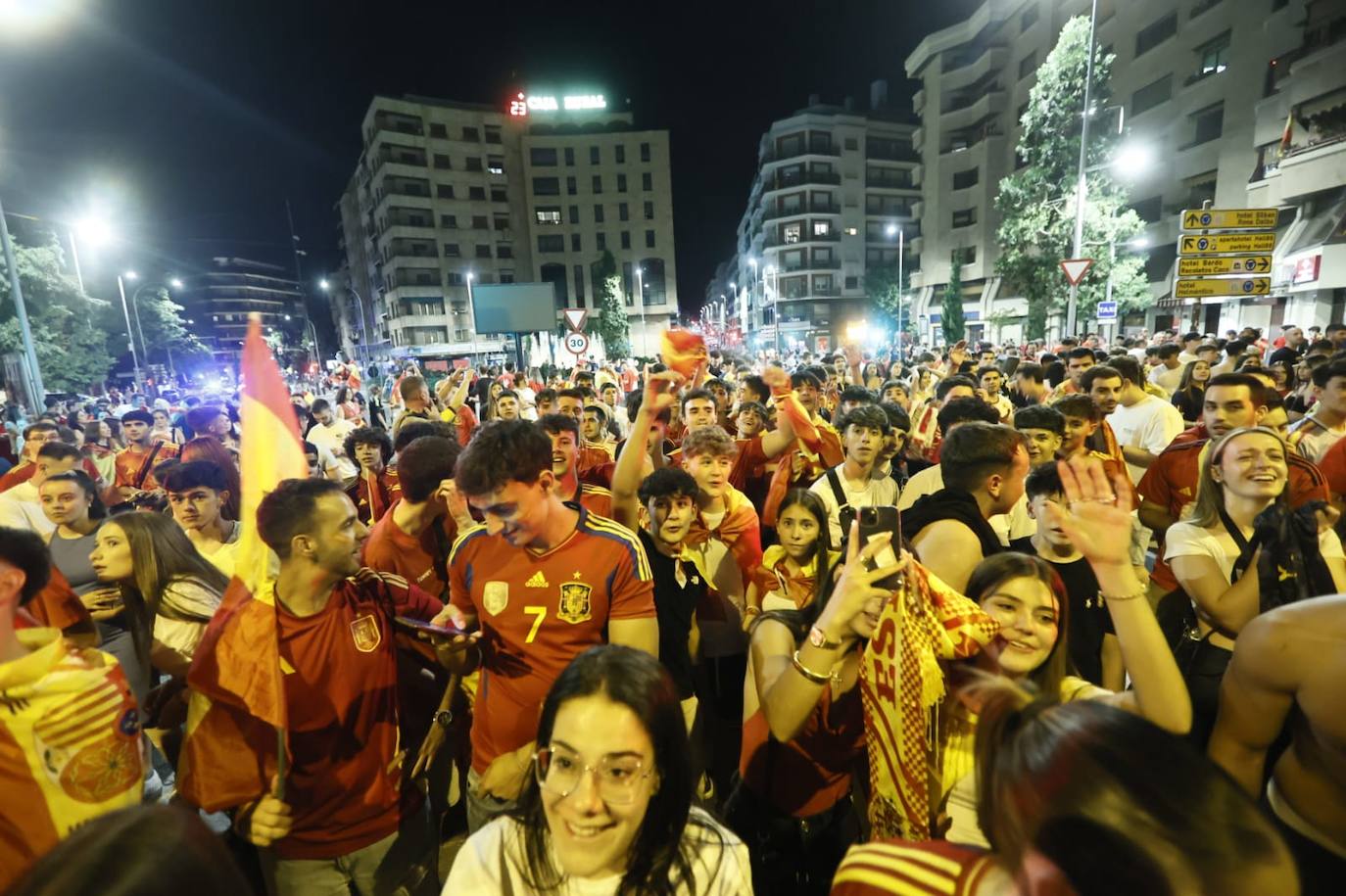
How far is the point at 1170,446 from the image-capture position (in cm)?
448

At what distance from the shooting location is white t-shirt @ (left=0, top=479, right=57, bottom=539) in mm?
4734

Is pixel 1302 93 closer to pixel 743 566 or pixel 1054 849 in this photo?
pixel 743 566

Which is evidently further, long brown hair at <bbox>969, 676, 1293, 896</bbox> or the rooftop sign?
the rooftop sign

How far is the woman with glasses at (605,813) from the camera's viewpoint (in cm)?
154

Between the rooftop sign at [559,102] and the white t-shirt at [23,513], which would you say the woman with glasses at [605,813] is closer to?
the white t-shirt at [23,513]

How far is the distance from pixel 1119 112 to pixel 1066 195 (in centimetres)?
343

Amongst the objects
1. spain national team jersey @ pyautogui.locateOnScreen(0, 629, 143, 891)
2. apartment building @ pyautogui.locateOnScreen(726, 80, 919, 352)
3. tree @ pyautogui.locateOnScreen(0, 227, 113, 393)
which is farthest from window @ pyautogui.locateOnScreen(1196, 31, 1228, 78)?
tree @ pyautogui.locateOnScreen(0, 227, 113, 393)

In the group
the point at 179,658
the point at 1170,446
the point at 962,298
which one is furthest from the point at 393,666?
the point at 962,298

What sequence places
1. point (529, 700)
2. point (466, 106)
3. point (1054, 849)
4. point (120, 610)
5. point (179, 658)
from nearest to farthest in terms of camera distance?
point (1054, 849) < point (529, 700) < point (179, 658) < point (120, 610) < point (466, 106)

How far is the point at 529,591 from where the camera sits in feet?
8.46

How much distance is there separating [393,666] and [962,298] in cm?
4970

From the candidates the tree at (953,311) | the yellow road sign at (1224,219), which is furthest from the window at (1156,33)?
the yellow road sign at (1224,219)

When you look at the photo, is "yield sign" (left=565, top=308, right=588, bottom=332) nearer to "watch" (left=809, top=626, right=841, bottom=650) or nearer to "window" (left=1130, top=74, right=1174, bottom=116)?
"watch" (left=809, top=626, right=841, bottom=650)

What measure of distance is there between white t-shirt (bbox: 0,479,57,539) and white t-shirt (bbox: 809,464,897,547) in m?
5.82
